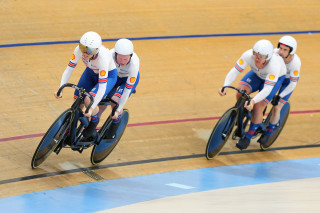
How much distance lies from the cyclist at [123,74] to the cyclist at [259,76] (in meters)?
0.88

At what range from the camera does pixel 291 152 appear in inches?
249

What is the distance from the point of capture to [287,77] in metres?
6.19

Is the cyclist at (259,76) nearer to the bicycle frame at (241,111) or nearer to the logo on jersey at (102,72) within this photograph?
the bicycle frame at (241,111)

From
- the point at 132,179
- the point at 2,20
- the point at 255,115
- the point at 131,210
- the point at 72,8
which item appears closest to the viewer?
the point at 131,210

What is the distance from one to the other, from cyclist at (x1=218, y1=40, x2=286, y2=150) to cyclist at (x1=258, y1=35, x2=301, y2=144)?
118 mm

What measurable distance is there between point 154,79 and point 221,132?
1.75 meters

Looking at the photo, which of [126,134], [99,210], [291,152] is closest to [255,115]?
[291,152]

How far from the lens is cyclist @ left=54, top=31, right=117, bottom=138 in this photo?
479 cm

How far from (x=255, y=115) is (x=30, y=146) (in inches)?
84.8

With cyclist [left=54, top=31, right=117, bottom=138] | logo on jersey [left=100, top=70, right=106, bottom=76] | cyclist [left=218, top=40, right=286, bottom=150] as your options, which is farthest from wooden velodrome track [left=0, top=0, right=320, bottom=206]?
logo on jersey [left=100, top=70, right=106, bottom=76]

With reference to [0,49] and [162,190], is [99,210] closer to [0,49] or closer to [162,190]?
[162,190]

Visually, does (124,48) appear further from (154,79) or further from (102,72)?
(154,79)

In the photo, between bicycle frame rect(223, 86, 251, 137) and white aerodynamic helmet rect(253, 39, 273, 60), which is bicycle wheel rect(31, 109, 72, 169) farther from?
white aerodynamic helmet rect(253, 39, 273, 60)

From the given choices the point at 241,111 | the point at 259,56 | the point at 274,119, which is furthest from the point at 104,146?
the point at 274,119
